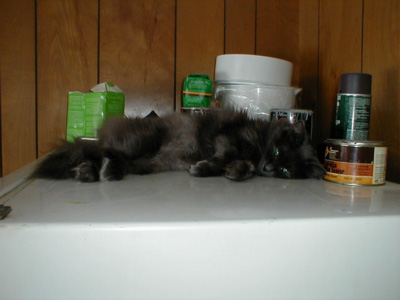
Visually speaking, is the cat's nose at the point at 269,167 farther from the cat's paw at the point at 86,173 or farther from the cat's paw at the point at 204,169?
the cat's paw at the point at 86,173

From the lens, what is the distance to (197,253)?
1.47ft

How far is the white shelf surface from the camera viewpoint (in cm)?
43

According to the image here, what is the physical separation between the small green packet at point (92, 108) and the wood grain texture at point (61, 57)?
3.7 inches

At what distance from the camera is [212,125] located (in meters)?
1.14

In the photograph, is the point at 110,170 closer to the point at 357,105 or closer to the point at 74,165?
the point at 74,165

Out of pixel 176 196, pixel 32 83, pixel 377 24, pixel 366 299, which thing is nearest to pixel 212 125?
pixel 176 196

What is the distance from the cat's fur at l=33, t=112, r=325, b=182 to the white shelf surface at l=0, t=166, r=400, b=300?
0.40 metres

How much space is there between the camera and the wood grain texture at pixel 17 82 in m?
1.45

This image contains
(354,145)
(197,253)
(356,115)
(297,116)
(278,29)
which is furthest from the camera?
(278,29)

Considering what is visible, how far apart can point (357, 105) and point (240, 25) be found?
0.92m

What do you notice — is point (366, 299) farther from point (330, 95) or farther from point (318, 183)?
point (330, 95)

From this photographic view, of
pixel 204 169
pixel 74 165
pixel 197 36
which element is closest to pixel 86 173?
pixel 74 165

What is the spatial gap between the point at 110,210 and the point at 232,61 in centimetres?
101

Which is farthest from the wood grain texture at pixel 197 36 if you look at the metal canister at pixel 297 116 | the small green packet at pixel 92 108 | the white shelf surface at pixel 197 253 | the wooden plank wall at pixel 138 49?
the white shelf surface at pixel 197 253
